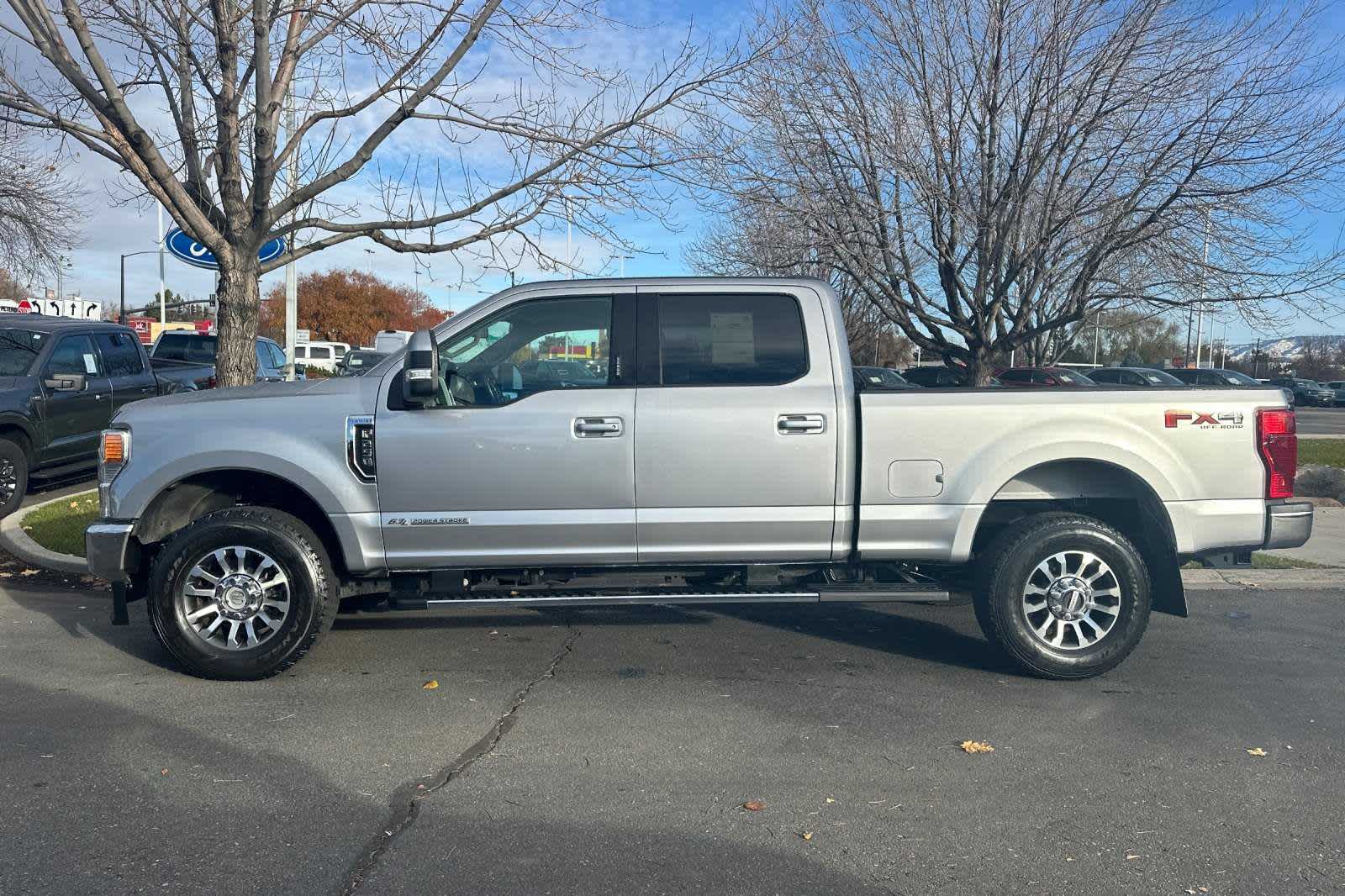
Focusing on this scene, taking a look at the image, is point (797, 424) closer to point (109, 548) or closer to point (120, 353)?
point (109, 548)

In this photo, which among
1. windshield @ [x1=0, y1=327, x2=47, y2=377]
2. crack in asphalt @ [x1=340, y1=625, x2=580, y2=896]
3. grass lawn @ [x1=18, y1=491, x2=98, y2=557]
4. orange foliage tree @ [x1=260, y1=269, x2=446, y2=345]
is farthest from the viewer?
orange foliage tree @ [x1=260, y1=269, x2=446, y2=345]

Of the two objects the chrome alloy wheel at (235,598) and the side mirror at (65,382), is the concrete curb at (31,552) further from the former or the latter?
the chrome alloy wheel at (235,598)

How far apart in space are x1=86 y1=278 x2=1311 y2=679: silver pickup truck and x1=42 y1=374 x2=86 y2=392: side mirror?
608 cm

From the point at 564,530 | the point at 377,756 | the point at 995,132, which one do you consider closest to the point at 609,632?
the point at 564,530

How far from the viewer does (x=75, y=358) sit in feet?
37.4

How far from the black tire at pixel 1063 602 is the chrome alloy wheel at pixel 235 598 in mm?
3758

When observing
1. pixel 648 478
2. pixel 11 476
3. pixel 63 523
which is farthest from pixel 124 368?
pixel 648 478

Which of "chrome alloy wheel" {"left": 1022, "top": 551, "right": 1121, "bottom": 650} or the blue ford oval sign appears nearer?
"chrome alloy wheel" {"left": 1022, "top": 551, "right": 1121, "bottom": 650}

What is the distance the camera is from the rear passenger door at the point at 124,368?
11875 millimetres

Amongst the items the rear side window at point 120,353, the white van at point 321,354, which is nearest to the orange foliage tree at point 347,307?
the white van at point 321,354

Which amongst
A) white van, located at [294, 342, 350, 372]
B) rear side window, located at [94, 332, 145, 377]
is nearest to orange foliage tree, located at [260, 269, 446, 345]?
white van, located at [294, 342, 350, 372]

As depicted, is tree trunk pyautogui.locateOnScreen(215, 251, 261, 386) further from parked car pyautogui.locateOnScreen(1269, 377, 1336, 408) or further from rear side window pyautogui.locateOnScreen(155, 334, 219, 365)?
parked car pyautogui.locateOnScreen(1269, 377, 1336, 408)

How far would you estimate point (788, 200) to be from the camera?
1316cm

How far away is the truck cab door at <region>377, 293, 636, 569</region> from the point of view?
536 centimetres
